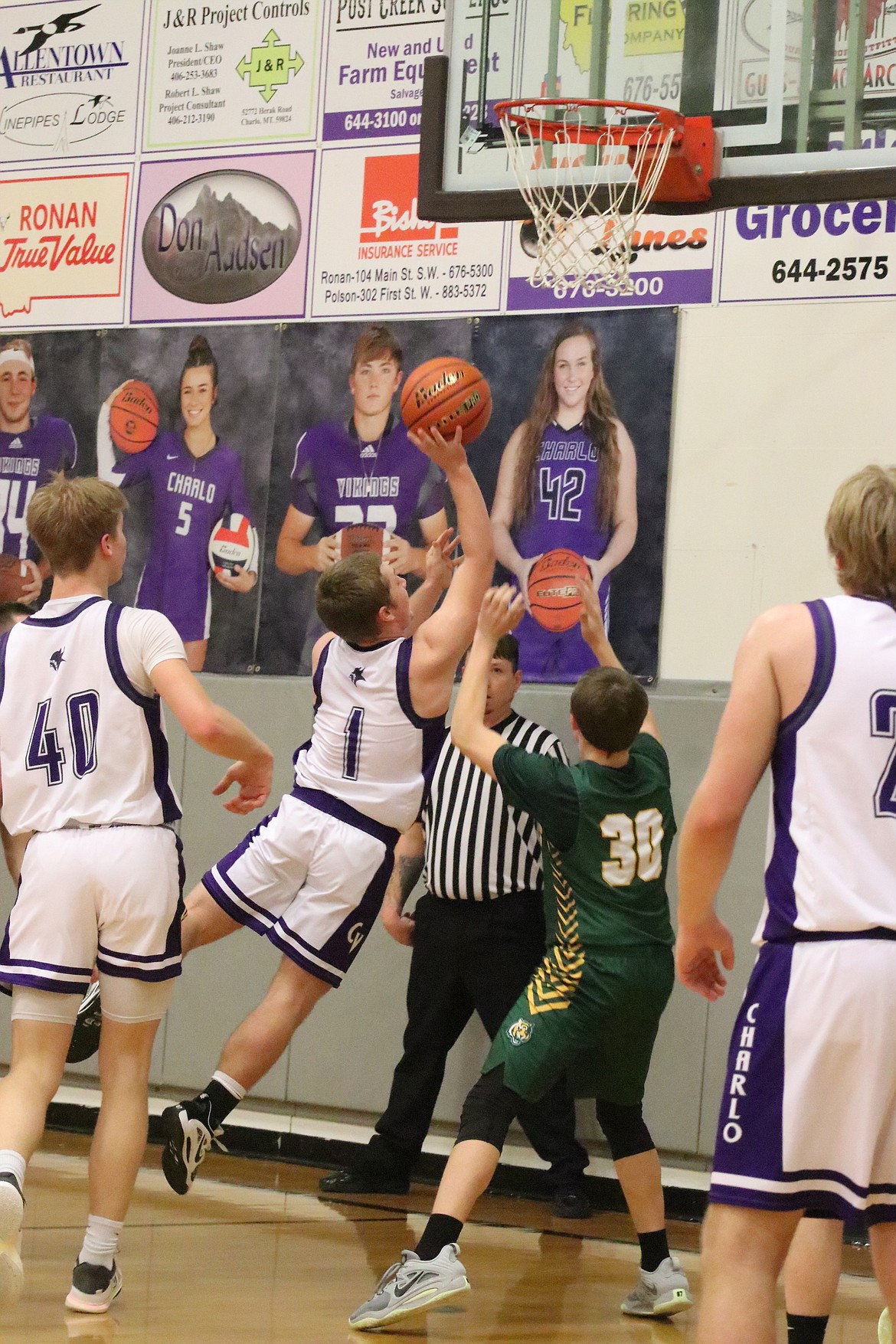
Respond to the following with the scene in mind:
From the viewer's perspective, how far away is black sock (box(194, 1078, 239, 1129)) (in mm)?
5133

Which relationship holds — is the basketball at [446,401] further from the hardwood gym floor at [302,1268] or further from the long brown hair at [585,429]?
the hardwood gym floor at [302,1268]

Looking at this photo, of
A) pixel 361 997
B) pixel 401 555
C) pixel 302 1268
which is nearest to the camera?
pixel 302 1268

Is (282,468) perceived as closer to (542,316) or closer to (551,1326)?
(542,316)

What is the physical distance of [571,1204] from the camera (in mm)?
6402

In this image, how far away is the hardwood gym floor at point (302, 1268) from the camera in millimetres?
4480

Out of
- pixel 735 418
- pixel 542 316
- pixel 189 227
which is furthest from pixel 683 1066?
pixel 189 227

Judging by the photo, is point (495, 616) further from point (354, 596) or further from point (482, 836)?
point (482, 836)

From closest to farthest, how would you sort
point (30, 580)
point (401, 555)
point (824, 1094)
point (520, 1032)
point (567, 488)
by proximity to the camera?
point (824, 1094) < point (520, 1032) < point (567, 488) < point (401, 555) < point (30, 580)

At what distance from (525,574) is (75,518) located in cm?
293

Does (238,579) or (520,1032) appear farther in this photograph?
(238,579)

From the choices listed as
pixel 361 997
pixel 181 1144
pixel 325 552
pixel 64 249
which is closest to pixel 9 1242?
pixel 181 1144

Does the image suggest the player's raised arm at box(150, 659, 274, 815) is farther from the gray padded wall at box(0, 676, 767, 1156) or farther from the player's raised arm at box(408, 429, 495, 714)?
the gray padded wall at box(0, 676, 767, 1156)

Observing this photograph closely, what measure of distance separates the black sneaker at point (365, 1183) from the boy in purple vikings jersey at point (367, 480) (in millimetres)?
2540

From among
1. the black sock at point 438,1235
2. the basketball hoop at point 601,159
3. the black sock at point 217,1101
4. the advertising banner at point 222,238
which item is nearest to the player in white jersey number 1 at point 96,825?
the black sock at point 217,1101
